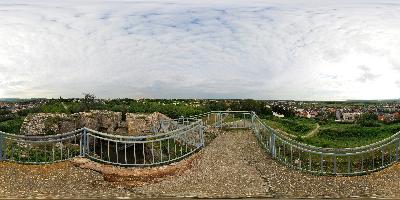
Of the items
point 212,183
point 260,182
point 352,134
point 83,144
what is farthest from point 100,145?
point 352,134

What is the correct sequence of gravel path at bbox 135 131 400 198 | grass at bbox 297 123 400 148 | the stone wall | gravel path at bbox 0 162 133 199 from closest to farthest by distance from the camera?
1. gravel path at bbox 0 162 133 199
2. gravel path at bbox 135 131 400 198
3. the stone wall
4. grass at bbox 297 123 400 148

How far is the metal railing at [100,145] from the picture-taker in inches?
663

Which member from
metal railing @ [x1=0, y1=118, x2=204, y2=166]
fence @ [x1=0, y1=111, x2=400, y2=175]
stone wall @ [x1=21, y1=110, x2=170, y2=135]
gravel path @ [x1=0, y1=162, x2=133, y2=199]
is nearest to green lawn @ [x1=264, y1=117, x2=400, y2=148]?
fence @ [x1=0, y1=111, x2=400, y2=175]

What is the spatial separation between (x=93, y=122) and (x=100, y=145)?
5071 mm

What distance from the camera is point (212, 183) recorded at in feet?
49.8

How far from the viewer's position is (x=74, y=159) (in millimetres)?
16312

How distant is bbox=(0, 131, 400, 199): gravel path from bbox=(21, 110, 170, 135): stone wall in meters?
9.20

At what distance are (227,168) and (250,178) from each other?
1.34 metres

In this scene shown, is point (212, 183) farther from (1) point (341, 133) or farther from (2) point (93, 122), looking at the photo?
(1) point (341, 133)

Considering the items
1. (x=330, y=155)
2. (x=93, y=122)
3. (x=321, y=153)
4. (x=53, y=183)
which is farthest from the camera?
(x=93, y=122)

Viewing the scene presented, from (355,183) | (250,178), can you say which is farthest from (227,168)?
(355,183)

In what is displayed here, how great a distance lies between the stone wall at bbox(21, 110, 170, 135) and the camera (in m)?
25.3

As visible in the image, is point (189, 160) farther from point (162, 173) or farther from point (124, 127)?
point (124, 127)

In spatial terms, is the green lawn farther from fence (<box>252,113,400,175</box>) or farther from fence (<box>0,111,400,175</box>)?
fence (<box>252,113,400,175</box>)
